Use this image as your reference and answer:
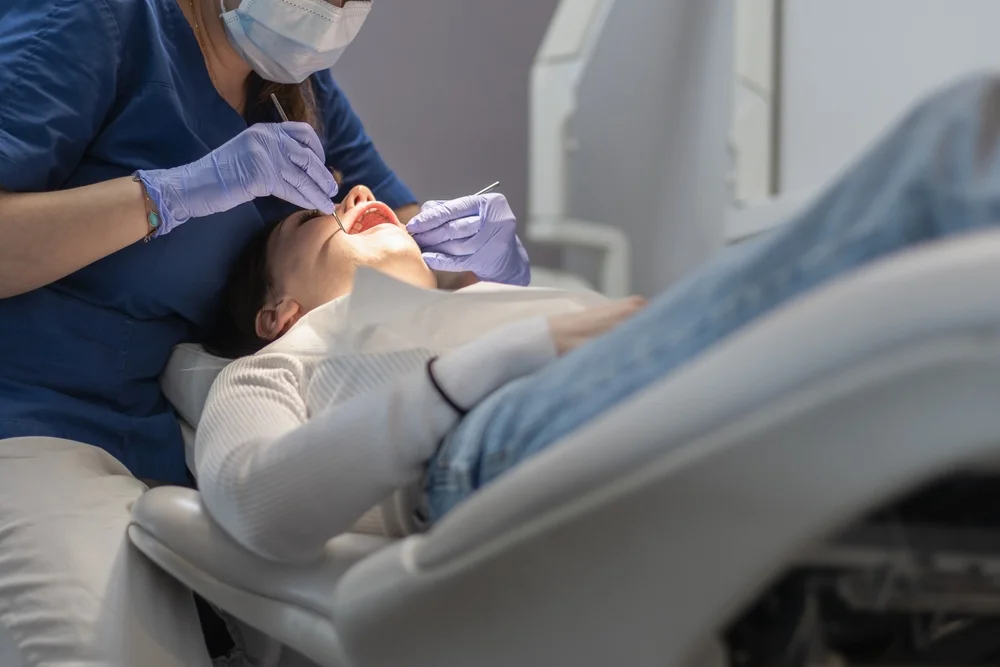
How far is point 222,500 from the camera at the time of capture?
0.77 m

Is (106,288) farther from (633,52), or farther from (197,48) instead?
(633,52)

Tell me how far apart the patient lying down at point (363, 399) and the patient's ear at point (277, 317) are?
0.22m

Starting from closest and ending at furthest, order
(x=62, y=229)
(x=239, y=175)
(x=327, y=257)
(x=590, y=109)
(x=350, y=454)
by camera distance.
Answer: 1. (x=350, y=454)
2. (x=62, y=229)
3. (x=239, y=175)
4. (x=327, y=257)
5. (x=590, y=109)

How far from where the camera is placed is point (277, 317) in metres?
1.26

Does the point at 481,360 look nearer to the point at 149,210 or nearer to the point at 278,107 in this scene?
the point at 149,210

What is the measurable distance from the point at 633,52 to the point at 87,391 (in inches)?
57.6

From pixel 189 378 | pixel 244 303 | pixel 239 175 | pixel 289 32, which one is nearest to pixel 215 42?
pixel 289 32

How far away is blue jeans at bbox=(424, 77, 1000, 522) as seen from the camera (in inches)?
16.8

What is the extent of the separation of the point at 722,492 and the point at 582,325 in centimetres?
34

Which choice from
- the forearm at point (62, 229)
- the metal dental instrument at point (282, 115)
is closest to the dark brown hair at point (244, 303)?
the metal dental instrument at point (282, 115)

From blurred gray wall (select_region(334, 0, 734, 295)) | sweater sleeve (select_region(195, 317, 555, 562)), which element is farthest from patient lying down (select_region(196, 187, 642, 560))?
blurred gray wall (select_region(334, 0, 734, 295))

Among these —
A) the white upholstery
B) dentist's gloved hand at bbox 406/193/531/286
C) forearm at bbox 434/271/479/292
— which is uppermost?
dentist's gloved hand at bbox 406/193/531/286

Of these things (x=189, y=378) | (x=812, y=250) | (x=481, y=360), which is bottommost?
(x=189, y=378)

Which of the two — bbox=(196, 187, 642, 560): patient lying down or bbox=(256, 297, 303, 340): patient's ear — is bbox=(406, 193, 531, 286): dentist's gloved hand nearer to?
bbox=(256, 297, 303, 340): patient's ear
